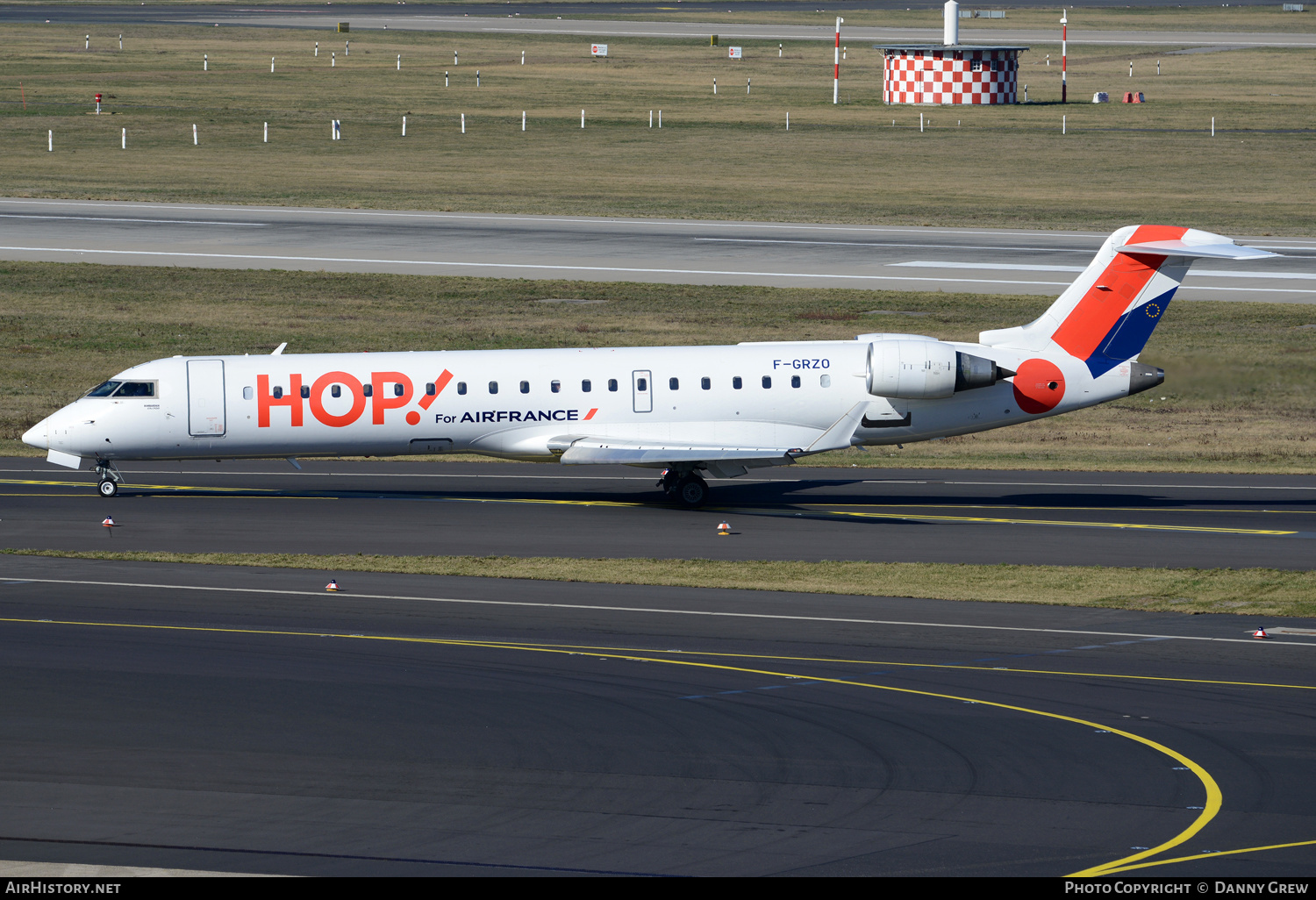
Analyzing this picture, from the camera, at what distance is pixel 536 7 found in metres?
180

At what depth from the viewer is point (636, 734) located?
2106 centimetres

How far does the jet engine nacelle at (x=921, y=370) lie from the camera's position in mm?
36469

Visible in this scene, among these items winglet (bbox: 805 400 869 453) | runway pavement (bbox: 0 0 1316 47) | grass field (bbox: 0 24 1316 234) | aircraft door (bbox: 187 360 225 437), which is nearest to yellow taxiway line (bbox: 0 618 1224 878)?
aircraft door (bbox: 187 360 225 437)

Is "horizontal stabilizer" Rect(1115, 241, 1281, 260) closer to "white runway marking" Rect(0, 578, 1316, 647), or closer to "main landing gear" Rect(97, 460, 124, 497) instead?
"white runway marking" Rect(0, 578, 1316, 647)

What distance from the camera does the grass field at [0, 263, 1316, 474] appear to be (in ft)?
147

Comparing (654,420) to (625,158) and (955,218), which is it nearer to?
(955,218)

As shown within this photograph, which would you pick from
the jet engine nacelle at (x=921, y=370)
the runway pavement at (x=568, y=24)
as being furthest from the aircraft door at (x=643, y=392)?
the runway pavement at (x=568, y=24)

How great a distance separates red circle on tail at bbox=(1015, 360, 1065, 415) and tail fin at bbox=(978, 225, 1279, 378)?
1.71 ft

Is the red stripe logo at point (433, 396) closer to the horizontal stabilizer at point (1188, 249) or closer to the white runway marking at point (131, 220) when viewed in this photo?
the horizontal stabilizer at point (1188, 249)

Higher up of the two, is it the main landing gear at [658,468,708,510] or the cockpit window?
the cockpit window

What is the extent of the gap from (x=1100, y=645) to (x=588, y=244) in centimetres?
4656

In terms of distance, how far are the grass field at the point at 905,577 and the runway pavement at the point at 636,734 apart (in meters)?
0.91

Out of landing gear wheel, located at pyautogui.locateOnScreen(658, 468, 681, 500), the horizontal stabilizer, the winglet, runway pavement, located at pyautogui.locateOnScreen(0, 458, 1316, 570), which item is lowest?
runway pavement, located at pyautogui.locateOnScreen(0, 458, 1316, 570)
